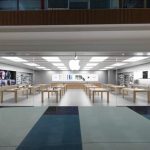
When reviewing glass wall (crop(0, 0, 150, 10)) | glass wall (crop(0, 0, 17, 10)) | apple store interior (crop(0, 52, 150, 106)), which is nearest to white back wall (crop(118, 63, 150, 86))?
apple store interior (crop(0, 52, 150, 106))

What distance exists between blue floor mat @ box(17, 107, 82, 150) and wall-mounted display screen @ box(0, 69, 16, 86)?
27.5 feet

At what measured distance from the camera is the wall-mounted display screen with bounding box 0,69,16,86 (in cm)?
1294

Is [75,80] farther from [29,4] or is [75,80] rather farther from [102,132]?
[102,132]

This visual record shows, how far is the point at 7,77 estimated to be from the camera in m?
13.8

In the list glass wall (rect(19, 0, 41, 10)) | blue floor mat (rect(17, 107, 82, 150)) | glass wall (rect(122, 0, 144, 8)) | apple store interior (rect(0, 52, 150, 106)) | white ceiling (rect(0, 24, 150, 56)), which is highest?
glass wall (rect(19, 0, 41, 10))

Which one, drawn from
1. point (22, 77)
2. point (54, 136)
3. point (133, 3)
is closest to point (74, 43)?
point (133, 3)

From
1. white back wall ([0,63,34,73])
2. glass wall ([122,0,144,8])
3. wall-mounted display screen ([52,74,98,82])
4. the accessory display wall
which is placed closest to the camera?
glass wall ([122,0,144,8])

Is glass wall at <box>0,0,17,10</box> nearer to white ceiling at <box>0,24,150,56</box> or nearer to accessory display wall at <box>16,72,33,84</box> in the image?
white ceiling at <box>0,24,150,56</box>

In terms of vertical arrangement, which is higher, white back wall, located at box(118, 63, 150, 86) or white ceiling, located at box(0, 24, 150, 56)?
white ceiling, located at box(0, 24, 150, 56)

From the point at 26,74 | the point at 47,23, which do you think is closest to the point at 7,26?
the point at 47,23

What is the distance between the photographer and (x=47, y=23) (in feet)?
13.6

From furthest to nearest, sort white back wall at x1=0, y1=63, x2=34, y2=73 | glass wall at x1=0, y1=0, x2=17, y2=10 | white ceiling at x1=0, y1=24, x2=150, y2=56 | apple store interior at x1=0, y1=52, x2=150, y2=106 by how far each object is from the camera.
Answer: white back wall at x1=0, y1=63, x2=34, y2=73, apple store interior at x1=0, y1=52, x2=150, y2=106, white ceiling at x1=0, y1=24, x2=150, y2=56, glass wall at x1=0, y1=0, x2=17, y2=10

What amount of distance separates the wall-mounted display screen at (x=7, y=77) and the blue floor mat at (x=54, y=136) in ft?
27.5

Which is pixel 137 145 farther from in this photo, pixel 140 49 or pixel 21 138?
pixel 140 49
